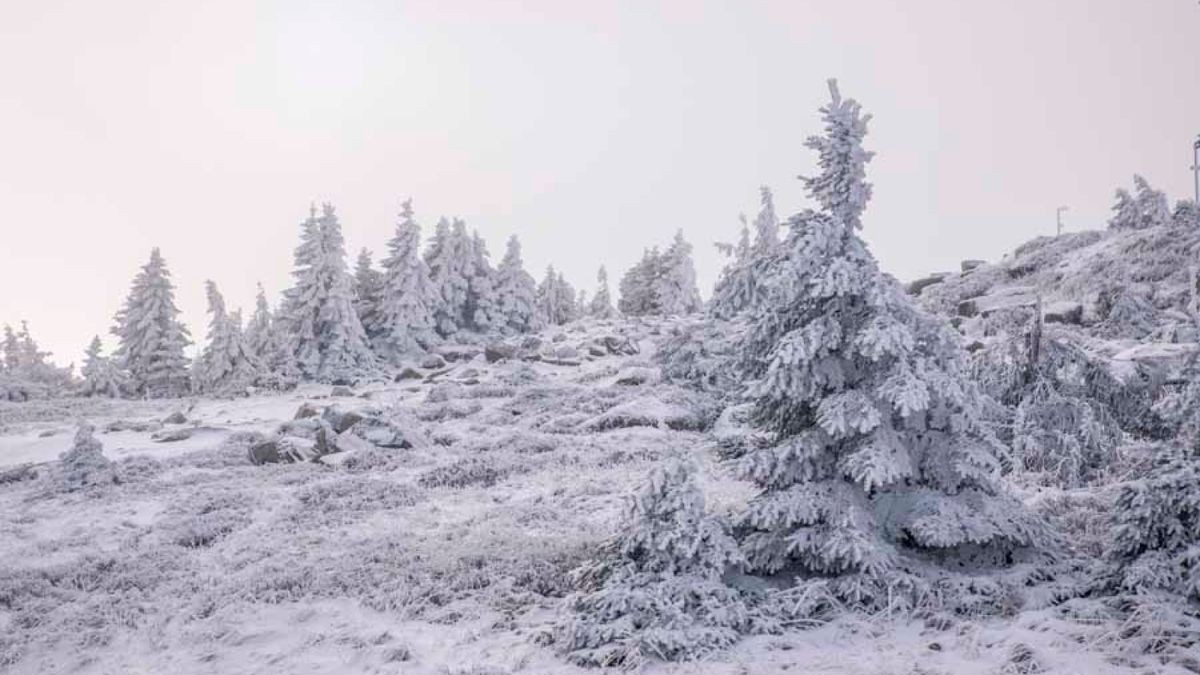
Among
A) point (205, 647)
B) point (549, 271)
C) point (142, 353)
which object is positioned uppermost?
point (549, 271)

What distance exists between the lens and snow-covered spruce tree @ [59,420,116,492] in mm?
19312

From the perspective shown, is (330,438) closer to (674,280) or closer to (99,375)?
(99,375)

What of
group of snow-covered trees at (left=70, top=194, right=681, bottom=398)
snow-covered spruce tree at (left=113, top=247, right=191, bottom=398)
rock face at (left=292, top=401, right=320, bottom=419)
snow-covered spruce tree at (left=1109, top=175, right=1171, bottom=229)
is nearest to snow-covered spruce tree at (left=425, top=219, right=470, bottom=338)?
group of snow-covered trees at (left=70, top=194, right=681, bottom=398)

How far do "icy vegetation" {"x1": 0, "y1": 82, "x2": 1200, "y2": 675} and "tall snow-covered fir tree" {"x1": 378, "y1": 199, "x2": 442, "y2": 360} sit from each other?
1052 inches

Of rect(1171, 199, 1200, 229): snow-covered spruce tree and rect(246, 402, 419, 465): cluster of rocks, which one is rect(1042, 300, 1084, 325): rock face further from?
rect(246, 402, 419, 465): cluster of rocks

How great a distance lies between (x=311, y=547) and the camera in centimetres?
1386

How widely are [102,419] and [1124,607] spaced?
35089mm

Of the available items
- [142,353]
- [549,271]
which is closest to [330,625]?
[142,353]

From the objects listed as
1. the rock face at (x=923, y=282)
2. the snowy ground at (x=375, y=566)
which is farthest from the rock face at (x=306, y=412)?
the rock face at (x=923, y=282)

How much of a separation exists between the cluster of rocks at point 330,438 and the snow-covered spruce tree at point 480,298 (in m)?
31.4

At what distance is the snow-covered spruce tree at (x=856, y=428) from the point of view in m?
8.95

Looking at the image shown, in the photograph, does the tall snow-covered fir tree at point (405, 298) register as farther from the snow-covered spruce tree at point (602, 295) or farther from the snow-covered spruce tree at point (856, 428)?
the snow-covered spruce tree at point (856, 428)

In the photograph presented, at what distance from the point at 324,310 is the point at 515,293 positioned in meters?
16.2

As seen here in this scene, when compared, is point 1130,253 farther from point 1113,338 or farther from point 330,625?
point 330,625
